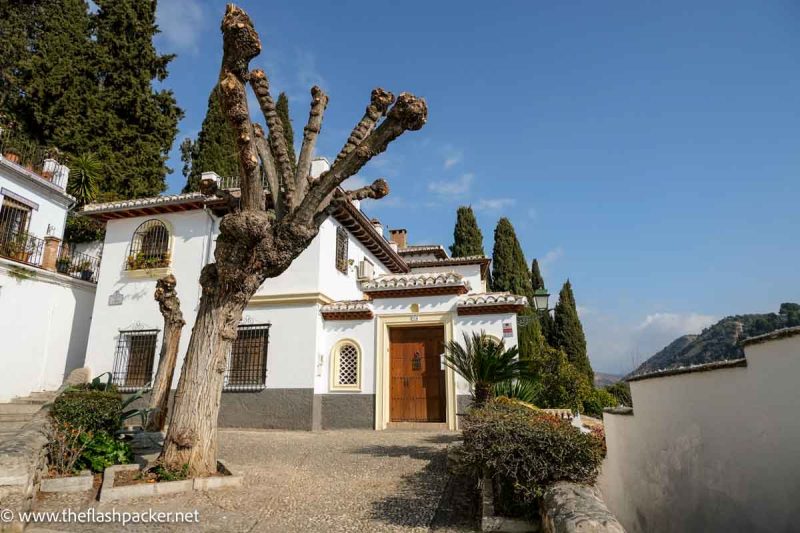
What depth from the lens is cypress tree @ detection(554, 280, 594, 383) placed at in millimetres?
26831

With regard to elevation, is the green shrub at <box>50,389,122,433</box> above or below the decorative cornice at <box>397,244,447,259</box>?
below

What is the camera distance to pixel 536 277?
32.1 meters

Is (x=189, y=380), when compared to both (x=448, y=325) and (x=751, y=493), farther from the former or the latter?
(x=448, y=325)

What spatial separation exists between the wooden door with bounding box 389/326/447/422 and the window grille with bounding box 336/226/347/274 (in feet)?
9.56

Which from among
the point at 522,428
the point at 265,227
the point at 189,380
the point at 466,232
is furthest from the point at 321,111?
the point at 466,232

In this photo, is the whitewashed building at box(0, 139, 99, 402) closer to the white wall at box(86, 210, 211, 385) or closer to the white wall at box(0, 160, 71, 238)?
the white wall at box(0, 160, 71, 238)

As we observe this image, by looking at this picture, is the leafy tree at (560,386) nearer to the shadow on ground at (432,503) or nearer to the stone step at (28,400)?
the shadow on ground at (432,503)

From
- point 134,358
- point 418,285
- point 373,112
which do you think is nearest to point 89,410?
point 373,112

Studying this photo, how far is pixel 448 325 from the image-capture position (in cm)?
1132

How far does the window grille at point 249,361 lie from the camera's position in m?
12.1

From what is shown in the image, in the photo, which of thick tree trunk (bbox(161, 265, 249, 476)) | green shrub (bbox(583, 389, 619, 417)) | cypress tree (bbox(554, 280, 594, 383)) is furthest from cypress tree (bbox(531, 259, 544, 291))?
thick tree trunk (bbox(161, 265, 249, 476))

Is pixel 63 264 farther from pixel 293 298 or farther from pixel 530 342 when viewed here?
pixel 530 342

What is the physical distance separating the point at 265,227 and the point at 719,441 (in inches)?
210

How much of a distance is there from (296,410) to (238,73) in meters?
8.47
